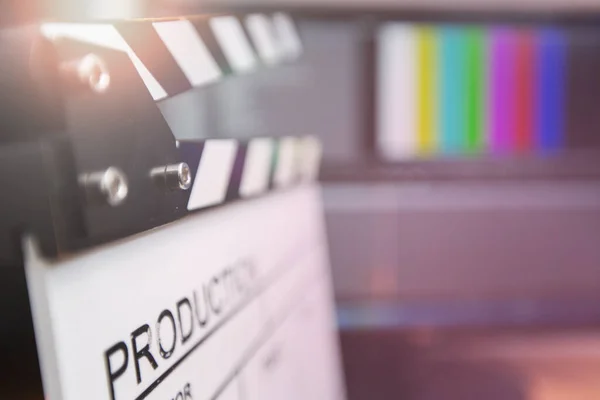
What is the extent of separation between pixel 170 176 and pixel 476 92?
1.74m

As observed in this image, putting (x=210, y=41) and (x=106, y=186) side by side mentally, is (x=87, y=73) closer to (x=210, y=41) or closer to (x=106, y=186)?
(x=106, y=186)

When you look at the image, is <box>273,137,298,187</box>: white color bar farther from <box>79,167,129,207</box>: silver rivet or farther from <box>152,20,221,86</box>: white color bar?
<box>79,167,129,207</box>: silver rivet

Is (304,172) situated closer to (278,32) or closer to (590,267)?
(278,32)

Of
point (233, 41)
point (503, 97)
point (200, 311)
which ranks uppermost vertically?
point (233, 41)

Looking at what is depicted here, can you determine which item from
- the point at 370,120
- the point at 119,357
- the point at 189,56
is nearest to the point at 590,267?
the point at 370,120

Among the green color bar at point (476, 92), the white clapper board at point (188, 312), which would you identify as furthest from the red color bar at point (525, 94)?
the white clapper board at point (188, 312)

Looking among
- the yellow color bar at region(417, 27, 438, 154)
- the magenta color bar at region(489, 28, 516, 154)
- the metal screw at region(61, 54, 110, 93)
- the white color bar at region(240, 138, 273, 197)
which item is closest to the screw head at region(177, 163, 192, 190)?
the metal screw at region(61, 54, 110, 93)

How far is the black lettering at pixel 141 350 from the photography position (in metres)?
0.49

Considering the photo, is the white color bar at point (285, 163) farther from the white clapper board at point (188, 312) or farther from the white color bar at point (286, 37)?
the white color bar at point (286, 37)

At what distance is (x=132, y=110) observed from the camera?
17.7 inches

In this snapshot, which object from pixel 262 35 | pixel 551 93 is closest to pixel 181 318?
pixel 262 35

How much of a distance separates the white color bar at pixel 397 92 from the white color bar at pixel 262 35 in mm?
705

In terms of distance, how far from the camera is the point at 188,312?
601 mm

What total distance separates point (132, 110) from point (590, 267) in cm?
203
